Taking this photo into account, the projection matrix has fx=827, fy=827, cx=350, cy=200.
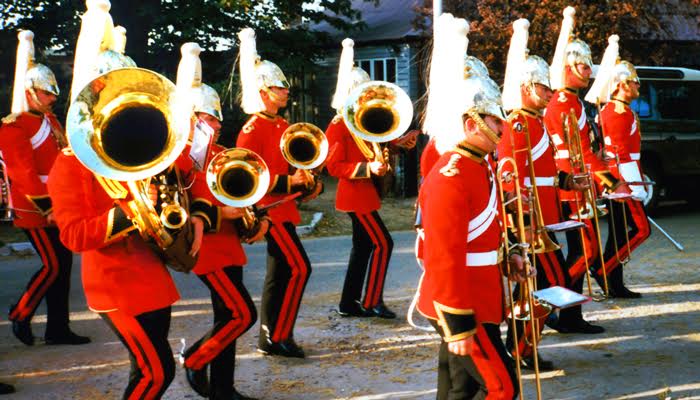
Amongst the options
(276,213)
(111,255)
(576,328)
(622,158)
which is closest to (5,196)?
(276,213)

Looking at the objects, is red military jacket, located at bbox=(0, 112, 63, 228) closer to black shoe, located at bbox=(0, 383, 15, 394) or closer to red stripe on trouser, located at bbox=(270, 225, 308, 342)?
black shoe, located at bbox=(0, 383, 15, 394)

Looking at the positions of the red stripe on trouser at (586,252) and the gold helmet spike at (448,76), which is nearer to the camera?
the gold helmet spike at (448,76)

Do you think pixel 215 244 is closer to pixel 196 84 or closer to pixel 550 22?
pixel 196 84

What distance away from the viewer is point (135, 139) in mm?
3148

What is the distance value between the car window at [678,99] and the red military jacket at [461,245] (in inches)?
388

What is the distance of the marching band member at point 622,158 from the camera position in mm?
7141

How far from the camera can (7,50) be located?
54.5ft

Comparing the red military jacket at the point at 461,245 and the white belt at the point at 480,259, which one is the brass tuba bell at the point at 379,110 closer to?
the red military jacket at the point at 461,245

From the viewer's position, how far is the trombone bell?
4363 millimetres

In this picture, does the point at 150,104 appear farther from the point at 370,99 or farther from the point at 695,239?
the point at 695,239

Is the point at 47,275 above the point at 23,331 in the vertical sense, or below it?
above

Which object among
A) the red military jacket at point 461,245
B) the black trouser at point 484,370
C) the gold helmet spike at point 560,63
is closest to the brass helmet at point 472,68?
the red military jacket at point 461,245

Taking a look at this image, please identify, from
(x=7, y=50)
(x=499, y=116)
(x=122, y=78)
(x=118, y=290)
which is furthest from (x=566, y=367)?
(x=7, y=50)

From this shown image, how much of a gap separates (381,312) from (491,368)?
11.0 ft
